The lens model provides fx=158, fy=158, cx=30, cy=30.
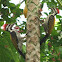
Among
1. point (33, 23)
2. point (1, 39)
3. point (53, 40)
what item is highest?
point (33, 23)

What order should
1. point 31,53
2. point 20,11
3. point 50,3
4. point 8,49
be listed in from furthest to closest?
point 20,11, point 8,49, point 50,3, point 31,53

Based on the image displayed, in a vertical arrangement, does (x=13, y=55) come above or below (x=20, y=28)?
below

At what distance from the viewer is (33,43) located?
2469mm

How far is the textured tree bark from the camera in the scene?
2.44 metres

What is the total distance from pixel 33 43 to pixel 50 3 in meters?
0.97

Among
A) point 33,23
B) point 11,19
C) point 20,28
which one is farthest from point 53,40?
point 33,23

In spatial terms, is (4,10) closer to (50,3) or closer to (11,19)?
(11,19)

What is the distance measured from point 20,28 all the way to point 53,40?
93cm

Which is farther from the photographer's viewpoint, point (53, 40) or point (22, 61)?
point (53, 40)

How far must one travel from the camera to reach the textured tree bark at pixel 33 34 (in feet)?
8.02

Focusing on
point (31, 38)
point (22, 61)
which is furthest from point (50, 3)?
point (22, 61)

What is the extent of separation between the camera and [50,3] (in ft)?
9.91

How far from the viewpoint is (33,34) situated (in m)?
2.50

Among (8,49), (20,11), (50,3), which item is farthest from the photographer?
(20,11)
